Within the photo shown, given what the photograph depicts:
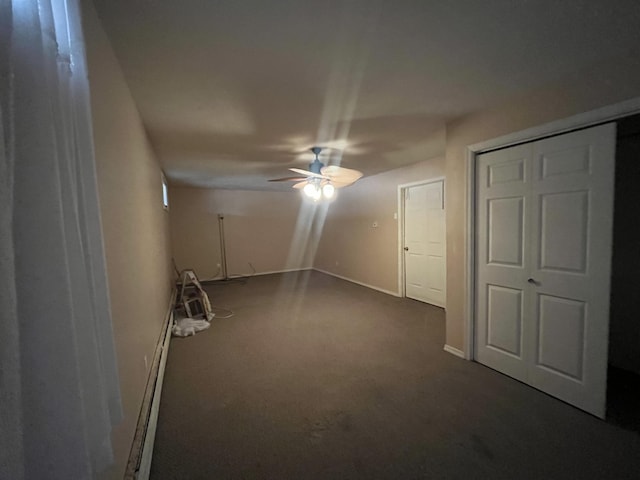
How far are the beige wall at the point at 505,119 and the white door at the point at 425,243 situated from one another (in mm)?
1527

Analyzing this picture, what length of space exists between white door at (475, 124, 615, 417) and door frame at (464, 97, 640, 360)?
0.16 feet

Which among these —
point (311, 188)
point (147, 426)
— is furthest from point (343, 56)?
point (147, 426)

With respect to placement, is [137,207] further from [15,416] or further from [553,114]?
[553,114]

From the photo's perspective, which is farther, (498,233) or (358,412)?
(498,233)

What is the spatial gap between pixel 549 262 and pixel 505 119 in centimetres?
119

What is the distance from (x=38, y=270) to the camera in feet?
1.86

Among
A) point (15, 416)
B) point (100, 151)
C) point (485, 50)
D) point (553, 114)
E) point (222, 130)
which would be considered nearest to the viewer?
point (15, 416)

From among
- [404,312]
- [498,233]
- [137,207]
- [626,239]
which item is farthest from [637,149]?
[137,207]

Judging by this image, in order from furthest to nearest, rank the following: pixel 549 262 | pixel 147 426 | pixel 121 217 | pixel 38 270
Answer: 1. pixel 549 262
2. pixel 147 426
3. pixel 121 217
4. pixel 38 270

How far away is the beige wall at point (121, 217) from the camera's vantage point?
116 cm

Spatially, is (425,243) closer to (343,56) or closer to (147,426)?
(343,56)

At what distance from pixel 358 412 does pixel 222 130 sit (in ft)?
8.88

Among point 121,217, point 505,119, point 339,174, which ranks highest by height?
point 505,119

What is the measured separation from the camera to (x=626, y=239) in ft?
7.43
